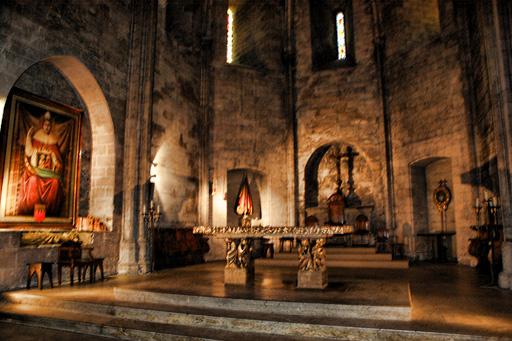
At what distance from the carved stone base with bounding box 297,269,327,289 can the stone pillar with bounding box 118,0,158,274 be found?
407 centimetres

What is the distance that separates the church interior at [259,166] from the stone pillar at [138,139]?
0.04m

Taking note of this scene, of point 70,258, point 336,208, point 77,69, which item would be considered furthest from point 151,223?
point 336,208

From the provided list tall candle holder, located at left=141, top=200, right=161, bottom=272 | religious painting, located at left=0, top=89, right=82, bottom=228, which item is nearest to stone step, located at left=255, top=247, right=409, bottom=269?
tall candle holder, located at left=141, top=200, right=161, bottom=272

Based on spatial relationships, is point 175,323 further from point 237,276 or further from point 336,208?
point 336,208

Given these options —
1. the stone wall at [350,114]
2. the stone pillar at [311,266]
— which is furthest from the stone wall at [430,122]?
the stone pillar at [311,266]

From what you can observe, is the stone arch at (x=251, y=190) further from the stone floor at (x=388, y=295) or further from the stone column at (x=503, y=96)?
the stone column at (x=503, y=96)

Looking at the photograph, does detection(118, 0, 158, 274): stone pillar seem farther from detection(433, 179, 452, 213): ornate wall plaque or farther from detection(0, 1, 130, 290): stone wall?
detection(433, 179, 452, 213): ornate wall plaque

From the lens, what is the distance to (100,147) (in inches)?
333

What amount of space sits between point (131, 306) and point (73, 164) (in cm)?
437

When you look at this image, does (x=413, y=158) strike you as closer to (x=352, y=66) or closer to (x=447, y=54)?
(x=447, y=54)

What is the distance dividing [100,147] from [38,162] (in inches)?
59.3

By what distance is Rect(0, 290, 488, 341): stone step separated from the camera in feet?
12.0

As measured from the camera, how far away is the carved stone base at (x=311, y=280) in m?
5.29

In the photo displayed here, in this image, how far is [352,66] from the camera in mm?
12500
